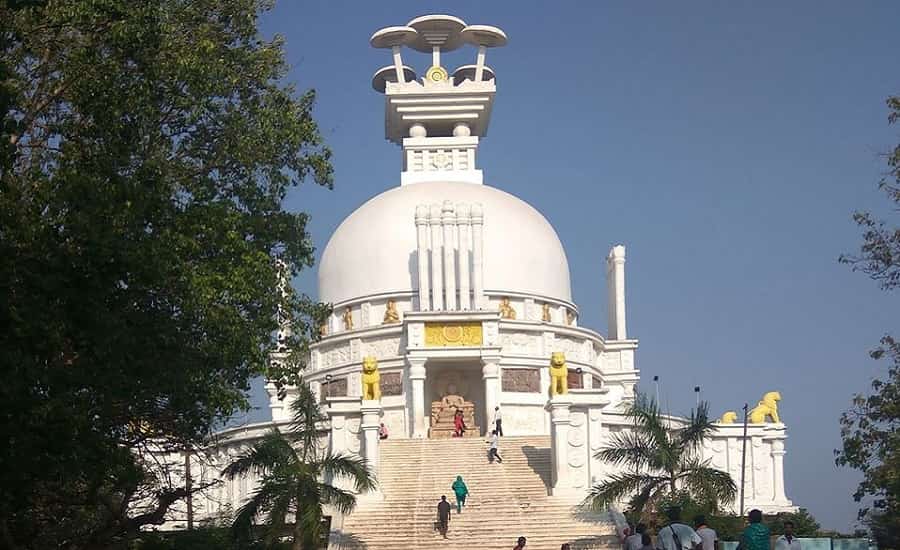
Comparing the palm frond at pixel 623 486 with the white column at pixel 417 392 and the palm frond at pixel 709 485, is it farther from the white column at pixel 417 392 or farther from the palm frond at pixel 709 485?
the white column at pixel 417 392

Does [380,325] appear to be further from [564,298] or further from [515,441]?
[515,441]

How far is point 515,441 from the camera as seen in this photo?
126ft

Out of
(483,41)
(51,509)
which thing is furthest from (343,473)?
(483,41)

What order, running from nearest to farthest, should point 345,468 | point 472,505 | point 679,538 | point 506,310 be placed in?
point 679,538 → point 345,468 → point 472,505 → point 506,310

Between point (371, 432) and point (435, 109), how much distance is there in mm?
24642

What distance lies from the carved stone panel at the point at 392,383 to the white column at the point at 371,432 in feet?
36.4

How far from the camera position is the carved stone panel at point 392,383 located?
1886 inches

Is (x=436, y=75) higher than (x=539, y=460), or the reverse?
(x=436, y=75)

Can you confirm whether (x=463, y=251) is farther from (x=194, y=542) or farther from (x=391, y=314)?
(x=194, y=542)

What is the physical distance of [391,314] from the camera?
50844 millimetres

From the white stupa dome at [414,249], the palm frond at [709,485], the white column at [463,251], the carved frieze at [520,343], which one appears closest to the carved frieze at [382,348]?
the white stupa dome at [414,249]

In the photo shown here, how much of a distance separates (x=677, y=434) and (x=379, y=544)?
24.5 ft

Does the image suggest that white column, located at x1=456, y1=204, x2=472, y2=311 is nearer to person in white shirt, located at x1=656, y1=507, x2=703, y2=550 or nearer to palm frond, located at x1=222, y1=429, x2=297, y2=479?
palm frond, located at x1=222, y1=429, x2=297, y2=479

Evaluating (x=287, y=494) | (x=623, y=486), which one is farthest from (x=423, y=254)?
(x=287, y=494)
